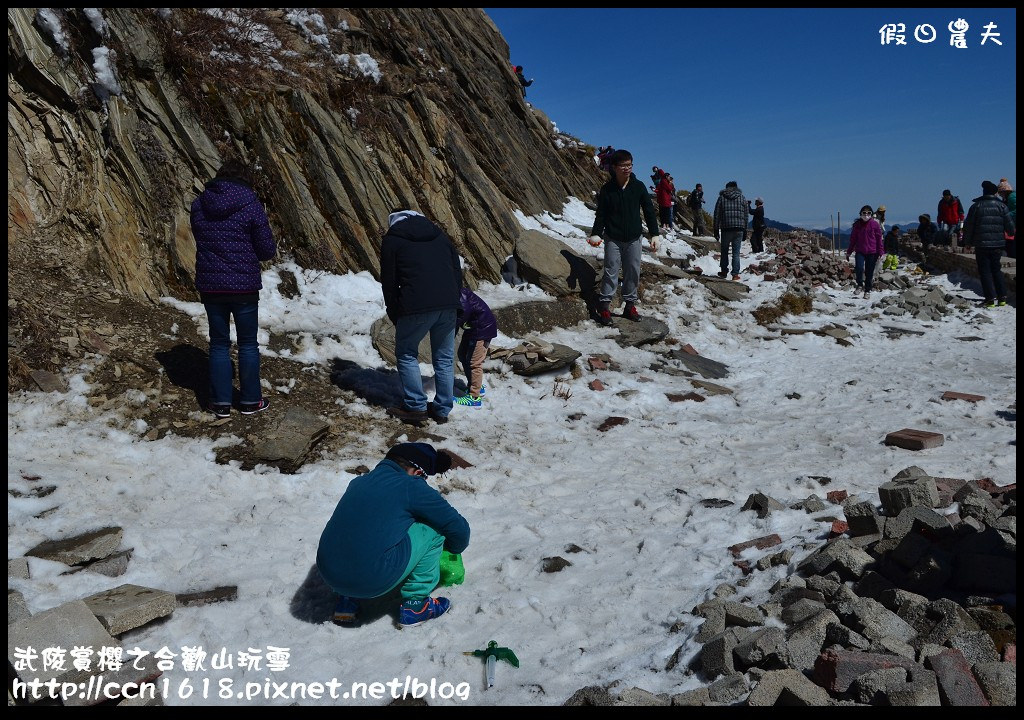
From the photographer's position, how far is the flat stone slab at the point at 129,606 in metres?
3.54

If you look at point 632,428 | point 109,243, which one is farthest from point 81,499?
point 632,428

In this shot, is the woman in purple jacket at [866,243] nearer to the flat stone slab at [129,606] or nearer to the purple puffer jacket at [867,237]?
the purple puffer jacket at [867,237]

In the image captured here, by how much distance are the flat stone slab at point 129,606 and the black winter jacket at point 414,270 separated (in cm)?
341

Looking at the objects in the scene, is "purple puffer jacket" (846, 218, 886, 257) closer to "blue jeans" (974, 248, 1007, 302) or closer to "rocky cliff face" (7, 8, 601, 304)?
"blue jeans" (974, 248, 1007, 302)

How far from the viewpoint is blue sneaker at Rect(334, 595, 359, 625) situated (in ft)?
12.8

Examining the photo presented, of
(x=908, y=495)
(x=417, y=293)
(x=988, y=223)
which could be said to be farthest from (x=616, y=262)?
(x=988, y=223)

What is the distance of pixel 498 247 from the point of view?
37.8 feet

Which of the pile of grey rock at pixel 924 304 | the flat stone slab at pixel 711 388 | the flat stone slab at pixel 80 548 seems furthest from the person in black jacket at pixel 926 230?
the flat stone slab at pixel 80 548

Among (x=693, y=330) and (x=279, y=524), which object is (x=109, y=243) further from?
(x=693, y=330)

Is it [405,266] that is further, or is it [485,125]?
[485,125]

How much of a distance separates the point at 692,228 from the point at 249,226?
21.7 meters

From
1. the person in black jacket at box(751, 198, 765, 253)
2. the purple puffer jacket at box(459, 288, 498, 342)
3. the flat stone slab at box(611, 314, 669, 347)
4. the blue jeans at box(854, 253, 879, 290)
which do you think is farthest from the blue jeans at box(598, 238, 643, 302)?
the person in black jacket at box(751, 198, 765, 253)

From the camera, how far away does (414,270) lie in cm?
648

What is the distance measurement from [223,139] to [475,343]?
5098 mm
